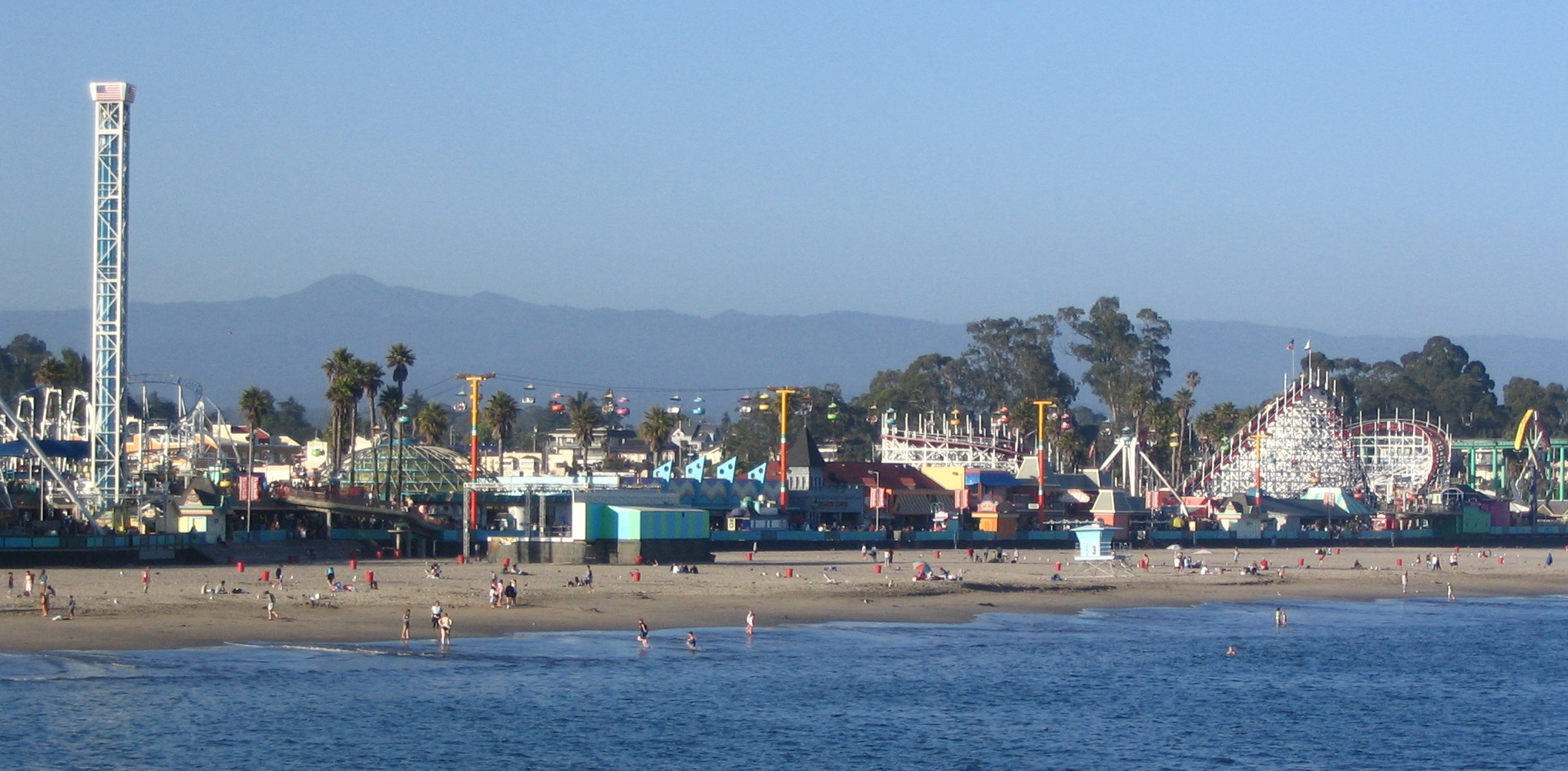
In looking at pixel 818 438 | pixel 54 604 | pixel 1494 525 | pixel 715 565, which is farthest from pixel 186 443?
pixel 1494 525

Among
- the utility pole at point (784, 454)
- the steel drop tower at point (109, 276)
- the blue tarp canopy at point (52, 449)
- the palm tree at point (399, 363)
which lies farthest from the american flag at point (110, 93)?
the utility pole at point (784, 454)

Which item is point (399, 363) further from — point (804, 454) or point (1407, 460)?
point (1407, 460)

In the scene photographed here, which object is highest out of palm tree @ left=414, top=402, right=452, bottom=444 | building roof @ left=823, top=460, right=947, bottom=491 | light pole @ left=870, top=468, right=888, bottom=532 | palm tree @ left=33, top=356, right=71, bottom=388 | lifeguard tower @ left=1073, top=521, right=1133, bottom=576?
palm tree @ left=33, top=356, right=71, bottom=388

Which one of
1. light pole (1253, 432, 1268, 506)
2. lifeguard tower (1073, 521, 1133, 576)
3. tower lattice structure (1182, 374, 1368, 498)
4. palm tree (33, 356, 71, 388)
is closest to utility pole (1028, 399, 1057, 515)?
lifeguard tower (1073, 521, 1133, 576)

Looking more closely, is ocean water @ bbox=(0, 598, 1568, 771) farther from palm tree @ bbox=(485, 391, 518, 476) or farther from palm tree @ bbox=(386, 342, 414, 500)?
palm tree @ bbox=(485, 391, 518, 476)

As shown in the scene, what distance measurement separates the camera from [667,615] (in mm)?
55344

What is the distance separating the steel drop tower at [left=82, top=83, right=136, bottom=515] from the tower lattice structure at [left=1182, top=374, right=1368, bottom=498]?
80.6 m

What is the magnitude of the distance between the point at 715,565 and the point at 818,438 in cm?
11008

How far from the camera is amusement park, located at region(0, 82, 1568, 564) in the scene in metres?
76.6

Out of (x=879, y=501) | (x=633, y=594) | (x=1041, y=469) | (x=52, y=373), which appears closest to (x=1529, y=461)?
(x=1041, y=469)

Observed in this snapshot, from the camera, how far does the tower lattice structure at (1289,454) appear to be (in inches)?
5241

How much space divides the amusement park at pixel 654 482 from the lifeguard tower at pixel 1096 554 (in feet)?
1.47

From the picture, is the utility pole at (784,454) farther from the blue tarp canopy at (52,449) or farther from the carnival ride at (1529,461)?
the carnival ride at (1529,461)

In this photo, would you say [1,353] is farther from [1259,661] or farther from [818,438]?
[1259,661]
